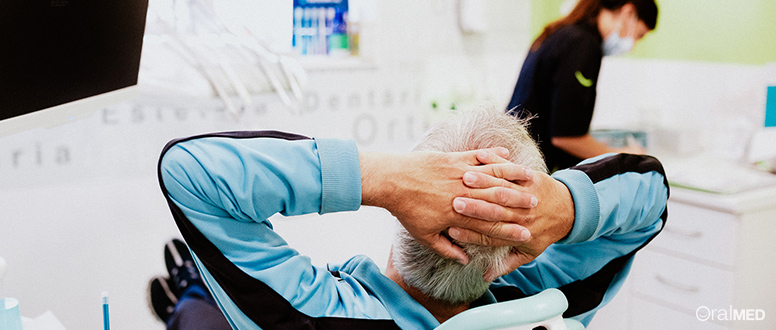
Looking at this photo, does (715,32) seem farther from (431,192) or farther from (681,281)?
(431,192)

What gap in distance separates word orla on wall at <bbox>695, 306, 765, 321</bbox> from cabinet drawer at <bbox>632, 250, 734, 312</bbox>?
0.02 m

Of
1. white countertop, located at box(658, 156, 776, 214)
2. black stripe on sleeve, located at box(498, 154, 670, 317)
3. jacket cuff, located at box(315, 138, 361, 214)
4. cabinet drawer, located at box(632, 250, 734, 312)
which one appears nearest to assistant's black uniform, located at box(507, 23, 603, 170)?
white countertop, located at box(658, 156, 776, 214)

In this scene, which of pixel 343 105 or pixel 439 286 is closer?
pixel 439 286

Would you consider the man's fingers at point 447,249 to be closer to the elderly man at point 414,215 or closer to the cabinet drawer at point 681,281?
the elderly man at point 414,215

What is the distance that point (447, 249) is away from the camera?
2.79 feet

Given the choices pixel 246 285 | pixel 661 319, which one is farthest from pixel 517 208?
pixel 661 319

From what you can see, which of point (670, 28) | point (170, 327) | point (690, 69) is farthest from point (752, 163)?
point (170, 327)

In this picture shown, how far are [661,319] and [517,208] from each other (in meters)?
1.99

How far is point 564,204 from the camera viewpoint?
2.90 ft

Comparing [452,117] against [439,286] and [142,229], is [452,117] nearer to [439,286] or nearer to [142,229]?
[439,286]

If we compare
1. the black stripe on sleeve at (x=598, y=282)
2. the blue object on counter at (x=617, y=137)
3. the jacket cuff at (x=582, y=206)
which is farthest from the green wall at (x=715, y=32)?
the jacket cuff at (x=582, y=206)

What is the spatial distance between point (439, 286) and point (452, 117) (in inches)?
9.9

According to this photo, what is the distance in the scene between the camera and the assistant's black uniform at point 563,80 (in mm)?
2154

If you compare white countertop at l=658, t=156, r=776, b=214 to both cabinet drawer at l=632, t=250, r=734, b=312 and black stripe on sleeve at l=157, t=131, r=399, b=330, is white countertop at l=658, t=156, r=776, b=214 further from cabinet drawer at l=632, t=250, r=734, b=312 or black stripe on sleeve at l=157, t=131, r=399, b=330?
black stripe on sleeve at l=157, t=131, r=399, b=330
